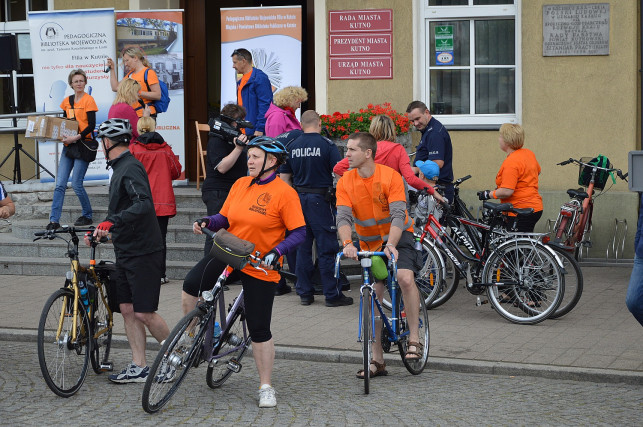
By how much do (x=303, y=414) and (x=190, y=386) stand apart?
1.13 m

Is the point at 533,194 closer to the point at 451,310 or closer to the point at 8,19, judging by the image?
the point at 451,310

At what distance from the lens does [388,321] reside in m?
7.21

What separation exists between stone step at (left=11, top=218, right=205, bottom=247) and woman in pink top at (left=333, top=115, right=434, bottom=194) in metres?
3.21

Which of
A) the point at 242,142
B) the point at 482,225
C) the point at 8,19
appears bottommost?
the point at 482,225

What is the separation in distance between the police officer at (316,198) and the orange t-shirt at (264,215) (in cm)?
323

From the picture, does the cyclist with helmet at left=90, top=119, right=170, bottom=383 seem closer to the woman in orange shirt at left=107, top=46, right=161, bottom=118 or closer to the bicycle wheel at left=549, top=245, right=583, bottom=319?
the bicycle wheel at left=549, top=245, right=583, bottom=319

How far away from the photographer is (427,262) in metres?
9.59

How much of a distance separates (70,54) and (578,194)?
755 centimetres

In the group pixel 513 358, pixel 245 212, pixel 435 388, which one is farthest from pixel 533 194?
pixel 245 212

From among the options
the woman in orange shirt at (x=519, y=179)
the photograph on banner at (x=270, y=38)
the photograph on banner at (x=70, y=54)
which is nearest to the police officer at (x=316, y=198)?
the woman in orange shirt at (x=519, y=179)

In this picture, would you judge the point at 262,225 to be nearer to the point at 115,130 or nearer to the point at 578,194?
the point at 115,130

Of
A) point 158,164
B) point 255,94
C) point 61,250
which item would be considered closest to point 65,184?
point 61,250

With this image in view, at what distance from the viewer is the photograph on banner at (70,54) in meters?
14.3

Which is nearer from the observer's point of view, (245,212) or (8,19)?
(245,212)
